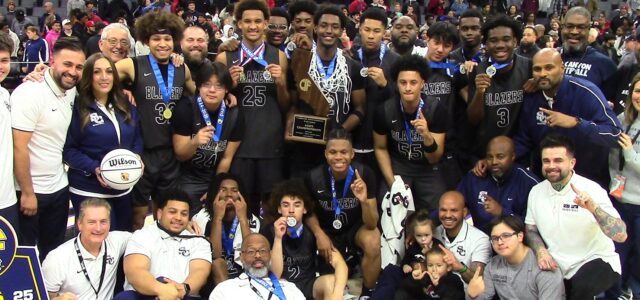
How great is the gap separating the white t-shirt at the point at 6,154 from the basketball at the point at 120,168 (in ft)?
1.98

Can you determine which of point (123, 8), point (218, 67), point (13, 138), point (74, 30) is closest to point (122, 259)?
point (13, 138)

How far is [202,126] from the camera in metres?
5.77

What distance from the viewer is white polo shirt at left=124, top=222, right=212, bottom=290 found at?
5.16 metres

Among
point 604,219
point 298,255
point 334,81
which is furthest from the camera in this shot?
point 334,81

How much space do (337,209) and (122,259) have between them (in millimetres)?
1690

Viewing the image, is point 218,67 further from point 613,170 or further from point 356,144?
point 613,170

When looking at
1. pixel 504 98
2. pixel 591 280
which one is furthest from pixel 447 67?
pixel 591 280

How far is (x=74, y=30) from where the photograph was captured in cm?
1464

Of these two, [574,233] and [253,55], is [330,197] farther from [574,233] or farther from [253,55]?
[574,233]

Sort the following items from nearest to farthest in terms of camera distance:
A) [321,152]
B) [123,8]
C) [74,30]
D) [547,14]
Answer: [321,152], [74,30], [123,8], [547,14]

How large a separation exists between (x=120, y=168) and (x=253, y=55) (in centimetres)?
143

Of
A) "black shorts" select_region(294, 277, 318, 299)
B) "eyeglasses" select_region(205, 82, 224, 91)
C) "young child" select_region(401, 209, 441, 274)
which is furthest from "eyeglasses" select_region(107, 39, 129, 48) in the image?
"young child" select_region(401, 209, 441, 274)

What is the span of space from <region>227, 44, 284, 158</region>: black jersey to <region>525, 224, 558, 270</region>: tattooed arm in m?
2.09

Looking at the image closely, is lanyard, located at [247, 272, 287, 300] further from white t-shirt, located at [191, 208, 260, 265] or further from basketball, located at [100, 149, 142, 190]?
basketball, located at [100, 149, 142, 190]
